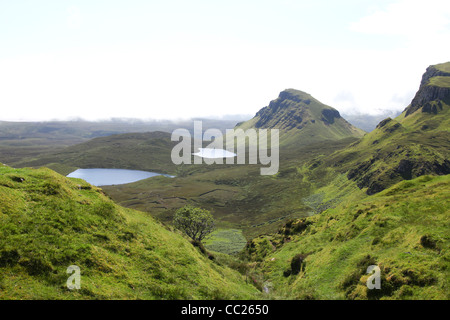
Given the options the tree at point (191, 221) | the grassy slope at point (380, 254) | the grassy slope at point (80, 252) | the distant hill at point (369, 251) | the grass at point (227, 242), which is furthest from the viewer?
the grass at point (227, 242)

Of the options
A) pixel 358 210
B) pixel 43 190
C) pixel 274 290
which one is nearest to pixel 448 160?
pixel 358 210

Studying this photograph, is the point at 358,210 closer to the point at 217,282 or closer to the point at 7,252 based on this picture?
the point at 217,282

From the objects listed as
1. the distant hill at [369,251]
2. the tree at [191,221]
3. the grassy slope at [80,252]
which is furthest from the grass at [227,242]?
the grassy slope at [80,252]

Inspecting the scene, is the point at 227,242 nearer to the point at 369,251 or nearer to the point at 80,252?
the point at 369,251

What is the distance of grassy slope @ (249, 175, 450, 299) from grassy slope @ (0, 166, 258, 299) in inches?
459

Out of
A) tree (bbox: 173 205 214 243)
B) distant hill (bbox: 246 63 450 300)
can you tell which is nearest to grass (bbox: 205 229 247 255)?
tree (bbox: 173 205 214 243)

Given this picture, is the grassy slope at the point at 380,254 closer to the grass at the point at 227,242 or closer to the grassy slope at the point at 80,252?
the grassy slope at the point at 80,252

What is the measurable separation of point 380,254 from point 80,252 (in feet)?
93.3

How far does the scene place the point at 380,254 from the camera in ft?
89.0

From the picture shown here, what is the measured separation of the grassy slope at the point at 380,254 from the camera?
68.9ft

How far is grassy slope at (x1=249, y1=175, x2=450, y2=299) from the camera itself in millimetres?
21016

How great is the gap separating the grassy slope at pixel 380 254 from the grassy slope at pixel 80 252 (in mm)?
11663

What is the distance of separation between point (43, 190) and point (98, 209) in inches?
202

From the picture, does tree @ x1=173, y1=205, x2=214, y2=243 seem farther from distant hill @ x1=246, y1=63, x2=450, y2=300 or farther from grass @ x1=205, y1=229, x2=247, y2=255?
grass @ x1=205, y1=229, x2=247, y2=255
